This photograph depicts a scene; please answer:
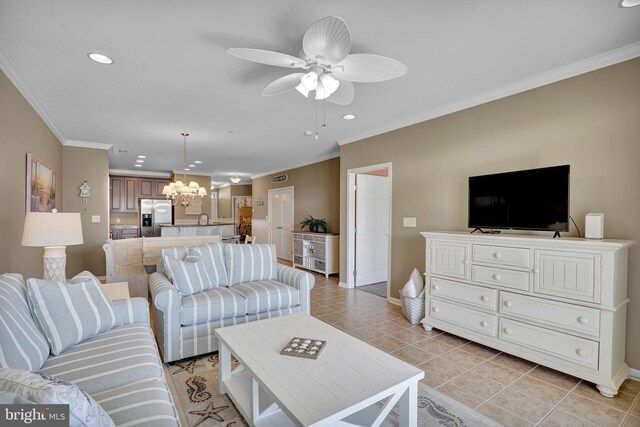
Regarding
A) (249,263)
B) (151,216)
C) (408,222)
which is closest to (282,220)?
(151,216)

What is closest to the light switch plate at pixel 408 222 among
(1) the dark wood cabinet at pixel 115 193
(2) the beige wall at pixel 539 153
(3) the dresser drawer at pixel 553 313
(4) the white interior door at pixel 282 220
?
(2) the beige wall at pixel 539 153

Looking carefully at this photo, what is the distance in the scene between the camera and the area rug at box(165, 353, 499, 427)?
1868 millimetres

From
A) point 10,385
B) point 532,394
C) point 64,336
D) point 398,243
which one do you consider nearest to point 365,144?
point 398,243

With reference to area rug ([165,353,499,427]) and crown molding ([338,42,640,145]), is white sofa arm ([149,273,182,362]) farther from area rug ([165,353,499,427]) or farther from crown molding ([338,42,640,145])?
crown molding ([338,42,640,145])

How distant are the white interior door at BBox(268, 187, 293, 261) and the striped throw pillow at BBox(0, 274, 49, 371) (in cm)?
633

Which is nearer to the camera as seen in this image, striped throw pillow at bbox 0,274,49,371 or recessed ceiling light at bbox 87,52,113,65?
striped throw pillow at bbox 0,274,49,371

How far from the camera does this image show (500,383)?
2.32 metres

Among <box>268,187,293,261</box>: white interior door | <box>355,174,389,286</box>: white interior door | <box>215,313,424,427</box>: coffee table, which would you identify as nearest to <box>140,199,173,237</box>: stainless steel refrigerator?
<box>268,187,293,261</box>: white interior door

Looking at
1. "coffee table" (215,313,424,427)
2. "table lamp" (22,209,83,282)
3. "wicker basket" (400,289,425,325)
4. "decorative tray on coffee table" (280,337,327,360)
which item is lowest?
"wicker basket" (400,289,425,325)

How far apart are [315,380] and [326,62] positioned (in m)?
1.87

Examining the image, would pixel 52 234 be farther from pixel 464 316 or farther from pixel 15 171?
pixel 464 316

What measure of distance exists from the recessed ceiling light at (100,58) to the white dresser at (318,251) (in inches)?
173

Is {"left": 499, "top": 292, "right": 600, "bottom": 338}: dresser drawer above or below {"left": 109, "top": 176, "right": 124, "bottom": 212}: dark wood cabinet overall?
below

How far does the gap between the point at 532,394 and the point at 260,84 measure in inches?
135
